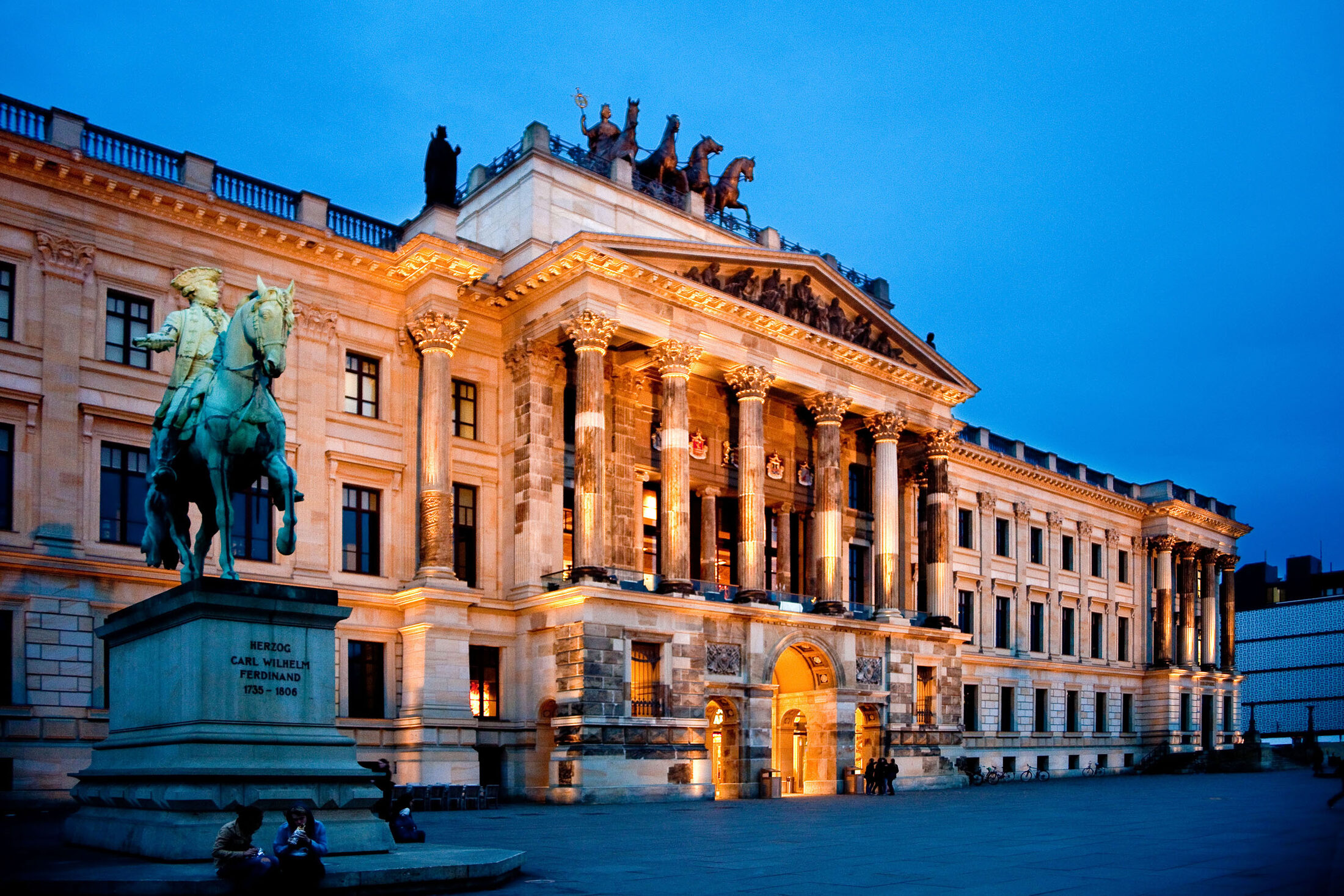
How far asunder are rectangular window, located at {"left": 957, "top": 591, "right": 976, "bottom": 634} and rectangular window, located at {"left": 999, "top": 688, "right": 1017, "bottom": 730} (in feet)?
13.2

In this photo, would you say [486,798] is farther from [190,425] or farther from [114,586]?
[190,425]

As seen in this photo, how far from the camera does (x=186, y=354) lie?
663 inches

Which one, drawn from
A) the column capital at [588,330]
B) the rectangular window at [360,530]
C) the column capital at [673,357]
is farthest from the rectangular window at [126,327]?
the column capital at [673,357]

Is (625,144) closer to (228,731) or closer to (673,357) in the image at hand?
(673,357)

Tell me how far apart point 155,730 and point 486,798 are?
20474 mm

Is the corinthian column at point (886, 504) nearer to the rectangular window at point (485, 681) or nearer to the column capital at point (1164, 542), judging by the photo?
the rectangular window at point (485, 681)

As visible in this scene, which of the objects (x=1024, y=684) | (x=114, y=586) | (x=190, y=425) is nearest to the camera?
(x=190, y=425)

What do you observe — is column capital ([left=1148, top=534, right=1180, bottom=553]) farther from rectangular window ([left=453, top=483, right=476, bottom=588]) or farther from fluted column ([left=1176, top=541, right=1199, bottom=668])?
rectangular window ([left=453, top=483, right=476, bottom=588])

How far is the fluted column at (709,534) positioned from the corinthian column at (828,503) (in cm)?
366

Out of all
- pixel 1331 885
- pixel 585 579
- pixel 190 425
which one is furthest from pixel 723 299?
pixel 1331 885

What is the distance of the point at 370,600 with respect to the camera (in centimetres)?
3525

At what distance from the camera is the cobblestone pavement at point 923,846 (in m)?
13.6

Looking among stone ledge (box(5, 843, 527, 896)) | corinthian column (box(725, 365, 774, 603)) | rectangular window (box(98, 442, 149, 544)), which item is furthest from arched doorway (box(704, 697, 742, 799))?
stone ledge (box(5, 843, 527, 896))

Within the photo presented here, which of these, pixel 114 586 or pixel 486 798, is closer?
pixel 114 586
